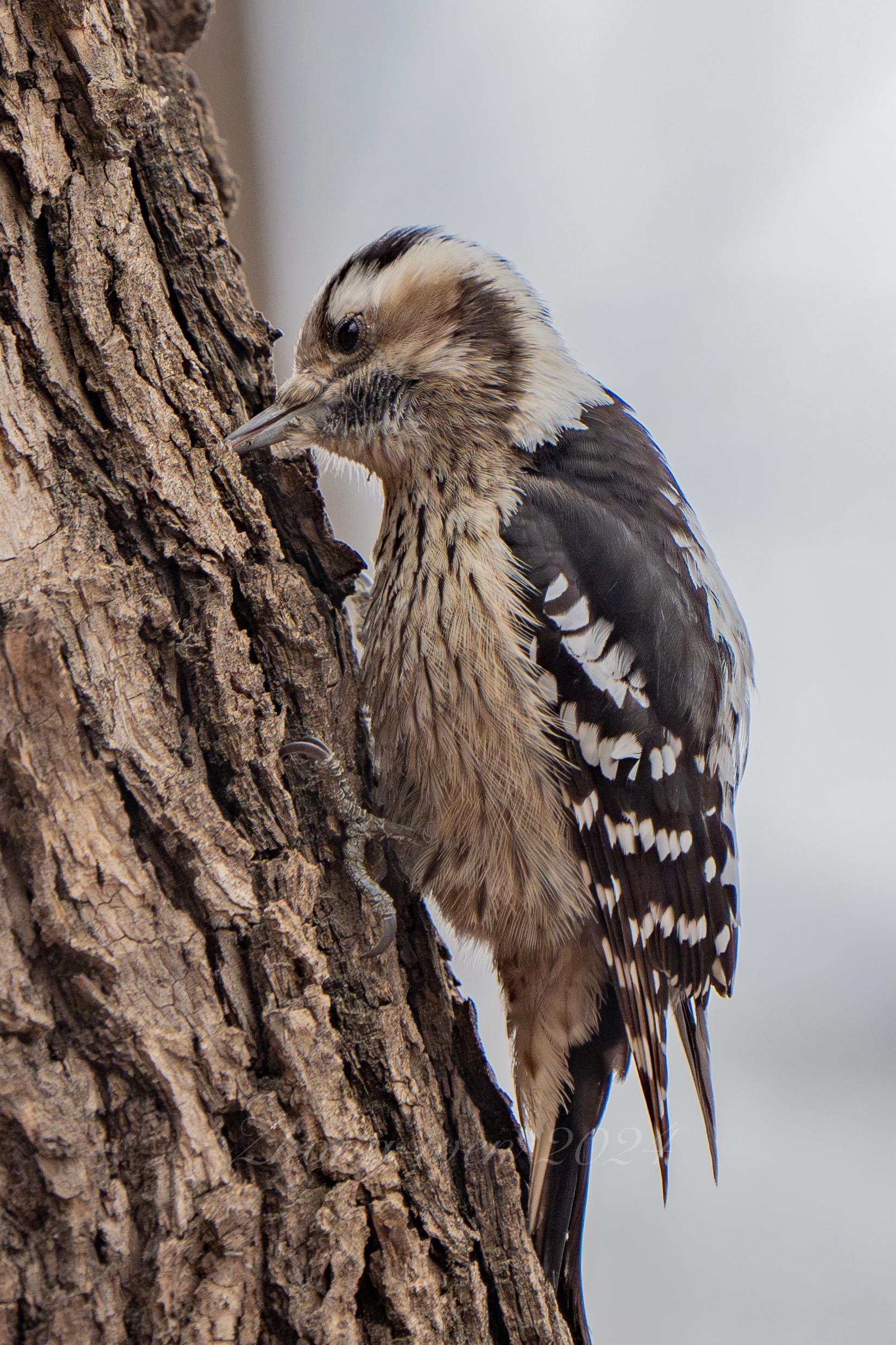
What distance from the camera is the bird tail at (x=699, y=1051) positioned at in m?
1.44

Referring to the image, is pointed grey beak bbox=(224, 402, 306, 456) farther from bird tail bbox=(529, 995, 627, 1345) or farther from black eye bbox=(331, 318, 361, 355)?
bird tail bbox=(529, 995, 627, 1345)

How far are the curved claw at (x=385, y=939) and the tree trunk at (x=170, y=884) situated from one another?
0.06ft

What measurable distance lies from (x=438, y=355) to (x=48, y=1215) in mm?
1297

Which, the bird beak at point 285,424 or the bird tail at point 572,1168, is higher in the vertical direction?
the bird beak at point 285,424

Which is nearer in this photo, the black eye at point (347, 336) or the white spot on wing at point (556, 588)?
the white spot on wing at point (556, 588)

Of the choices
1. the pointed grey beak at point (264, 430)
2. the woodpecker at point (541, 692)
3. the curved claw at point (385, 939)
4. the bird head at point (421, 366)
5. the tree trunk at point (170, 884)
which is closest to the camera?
the tree trunk at point (170, 884)

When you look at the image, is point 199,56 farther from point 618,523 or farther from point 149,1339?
point 149,1339

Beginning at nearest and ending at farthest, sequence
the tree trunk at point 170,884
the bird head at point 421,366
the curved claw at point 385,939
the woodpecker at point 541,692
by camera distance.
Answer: the tree trunk at point 170,884 < the curved claw at point 385,939 < the woodpecker at point 541,692 < the bird head at point 421,366

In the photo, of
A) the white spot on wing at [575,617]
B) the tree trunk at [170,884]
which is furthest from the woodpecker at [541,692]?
the tree trunk at [170,884]

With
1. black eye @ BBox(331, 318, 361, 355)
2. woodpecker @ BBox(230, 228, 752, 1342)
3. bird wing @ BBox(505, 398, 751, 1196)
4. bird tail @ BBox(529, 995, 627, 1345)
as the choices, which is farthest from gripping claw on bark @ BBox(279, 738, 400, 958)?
black eye @ BBox(331, 318, 361, 355)

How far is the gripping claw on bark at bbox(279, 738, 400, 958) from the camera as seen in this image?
1180 millimetres

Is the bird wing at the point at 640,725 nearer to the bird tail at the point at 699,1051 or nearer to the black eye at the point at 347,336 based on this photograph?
the bird tail at the point at 699,1051

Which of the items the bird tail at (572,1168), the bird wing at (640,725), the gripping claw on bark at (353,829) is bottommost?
the bird tail at (572,1168)

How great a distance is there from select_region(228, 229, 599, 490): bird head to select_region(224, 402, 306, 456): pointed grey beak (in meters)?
0.03
